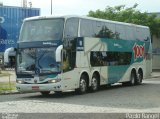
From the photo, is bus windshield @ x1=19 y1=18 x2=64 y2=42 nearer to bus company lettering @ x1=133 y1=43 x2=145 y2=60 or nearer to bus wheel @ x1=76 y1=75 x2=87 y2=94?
bus wheel @ x1=76 y1=75 x2=87 y2=94

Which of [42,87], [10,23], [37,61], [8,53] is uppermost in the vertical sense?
[10,23]

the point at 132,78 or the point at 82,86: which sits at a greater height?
the point at 82,86

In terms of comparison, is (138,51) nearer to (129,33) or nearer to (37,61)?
(129,33)

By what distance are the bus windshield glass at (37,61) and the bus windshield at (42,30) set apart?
22.2 inches

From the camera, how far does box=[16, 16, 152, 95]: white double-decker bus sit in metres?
22.7

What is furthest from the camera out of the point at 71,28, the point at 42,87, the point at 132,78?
the point at 132,78

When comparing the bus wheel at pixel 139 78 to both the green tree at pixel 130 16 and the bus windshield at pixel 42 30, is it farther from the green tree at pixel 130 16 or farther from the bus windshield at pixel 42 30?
the green tree at pixel 130 16

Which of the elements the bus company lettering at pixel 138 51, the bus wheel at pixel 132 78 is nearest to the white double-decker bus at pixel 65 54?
the bus wheel at pixel 132 78

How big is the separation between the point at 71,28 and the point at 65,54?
144cm

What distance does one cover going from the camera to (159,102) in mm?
19922

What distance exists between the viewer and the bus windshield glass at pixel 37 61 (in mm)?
22750

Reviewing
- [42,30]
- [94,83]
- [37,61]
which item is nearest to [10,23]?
[94,83]

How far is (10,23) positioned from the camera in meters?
62.7

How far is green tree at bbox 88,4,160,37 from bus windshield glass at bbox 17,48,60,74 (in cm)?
3310
